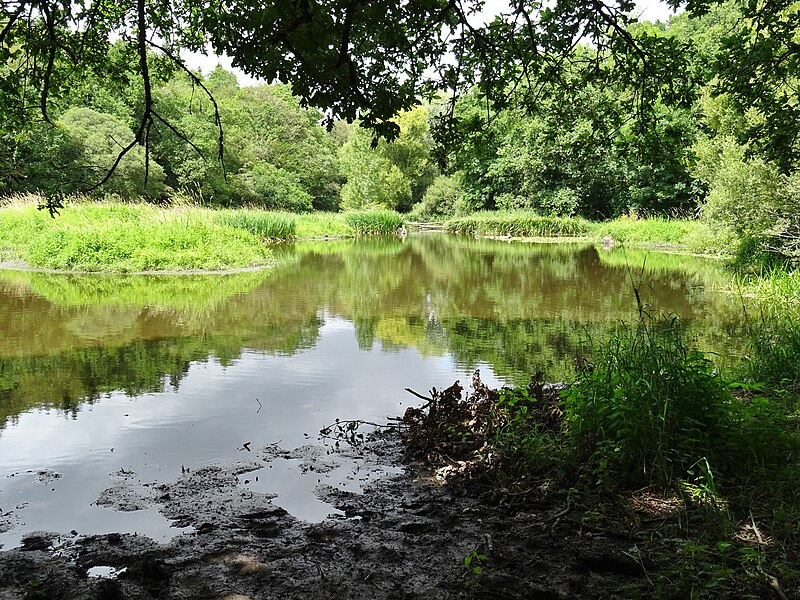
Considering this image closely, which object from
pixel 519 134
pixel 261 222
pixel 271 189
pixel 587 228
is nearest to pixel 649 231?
pixel 587 228

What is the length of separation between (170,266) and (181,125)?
30104mm

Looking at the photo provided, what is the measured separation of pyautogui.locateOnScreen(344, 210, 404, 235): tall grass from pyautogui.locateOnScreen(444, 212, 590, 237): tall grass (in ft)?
19.8

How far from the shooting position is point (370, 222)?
42000 mm

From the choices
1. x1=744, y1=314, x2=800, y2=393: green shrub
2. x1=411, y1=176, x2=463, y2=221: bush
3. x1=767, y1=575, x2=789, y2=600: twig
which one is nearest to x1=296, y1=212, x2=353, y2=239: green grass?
x1=411, y1=176, x2=463, y2=221: bush

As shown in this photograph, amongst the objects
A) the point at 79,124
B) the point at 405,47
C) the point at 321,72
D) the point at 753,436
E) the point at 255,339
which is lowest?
the point at 255,339

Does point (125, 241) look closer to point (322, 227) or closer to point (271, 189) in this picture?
point (322, 227)

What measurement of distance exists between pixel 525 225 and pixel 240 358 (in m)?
33.6

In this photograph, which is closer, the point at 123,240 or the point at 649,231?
the point at 123,240

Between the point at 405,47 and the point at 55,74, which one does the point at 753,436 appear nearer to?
the point at 405,47

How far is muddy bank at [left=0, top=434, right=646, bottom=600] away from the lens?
2725 millimetres

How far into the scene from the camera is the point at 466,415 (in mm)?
4867

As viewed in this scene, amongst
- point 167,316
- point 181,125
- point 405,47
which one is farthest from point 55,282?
point 181,125

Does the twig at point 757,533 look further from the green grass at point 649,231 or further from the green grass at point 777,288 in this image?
the green grass at point 649,231

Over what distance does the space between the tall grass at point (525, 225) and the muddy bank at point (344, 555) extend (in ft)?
121
